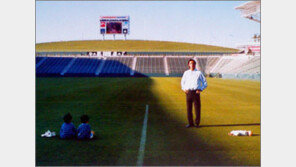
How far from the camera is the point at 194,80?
29.6 feet

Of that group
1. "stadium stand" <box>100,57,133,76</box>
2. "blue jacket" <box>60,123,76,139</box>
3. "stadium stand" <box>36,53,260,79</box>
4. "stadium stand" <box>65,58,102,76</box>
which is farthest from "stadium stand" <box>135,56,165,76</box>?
"blue jacket" <box>60,123,76,139</box>

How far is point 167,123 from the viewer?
34.4ft

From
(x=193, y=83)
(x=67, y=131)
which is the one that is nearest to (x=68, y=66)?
(x=193, y=83)

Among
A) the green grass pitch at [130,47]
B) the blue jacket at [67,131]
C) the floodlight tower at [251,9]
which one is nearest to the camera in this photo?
the blue jacket at [67,131]

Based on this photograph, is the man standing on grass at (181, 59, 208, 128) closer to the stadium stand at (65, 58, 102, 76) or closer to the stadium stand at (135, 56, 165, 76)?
the stadium stand at (65, 58, 102, 76)

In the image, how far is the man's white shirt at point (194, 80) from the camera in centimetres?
898

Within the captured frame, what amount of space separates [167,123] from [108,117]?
7.94 feet

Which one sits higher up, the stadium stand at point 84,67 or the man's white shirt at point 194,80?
the stadium stand at point 84,67

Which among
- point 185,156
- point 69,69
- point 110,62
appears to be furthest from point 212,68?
point 185,156

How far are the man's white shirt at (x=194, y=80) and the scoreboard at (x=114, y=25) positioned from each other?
214 ft

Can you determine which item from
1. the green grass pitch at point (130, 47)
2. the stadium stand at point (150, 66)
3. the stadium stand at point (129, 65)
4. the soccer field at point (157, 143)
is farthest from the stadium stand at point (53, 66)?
the soccer field at point (157, 143)

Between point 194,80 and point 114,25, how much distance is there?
2668 inches

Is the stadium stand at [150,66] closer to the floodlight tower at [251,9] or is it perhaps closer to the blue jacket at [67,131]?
the floodlight tower at [251,9]

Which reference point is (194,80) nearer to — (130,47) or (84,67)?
(84,67)
